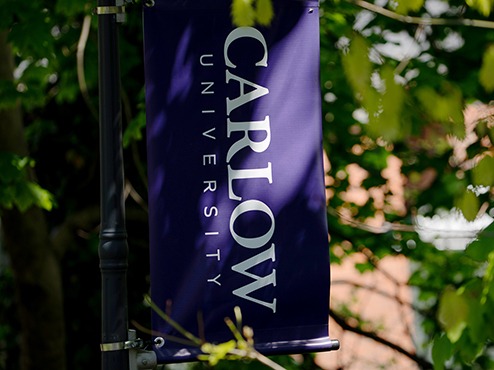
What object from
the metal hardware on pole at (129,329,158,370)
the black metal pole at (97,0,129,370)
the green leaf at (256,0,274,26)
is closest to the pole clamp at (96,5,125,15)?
the black metal pole at (97,0,129,370)

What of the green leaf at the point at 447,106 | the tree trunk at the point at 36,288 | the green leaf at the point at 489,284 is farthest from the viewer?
the tree trunk at the point at 36,288

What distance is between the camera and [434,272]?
991 centimetres

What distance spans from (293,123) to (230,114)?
1.04 ft

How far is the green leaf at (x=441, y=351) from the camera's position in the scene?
290 centimetres

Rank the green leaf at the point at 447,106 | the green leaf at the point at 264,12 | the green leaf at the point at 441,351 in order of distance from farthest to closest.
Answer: the green leaf at the point at 441,351 → the green leaf at the point at 264,12 → the green leaf at the point at 447,106

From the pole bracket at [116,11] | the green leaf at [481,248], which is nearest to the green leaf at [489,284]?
the green leaf at [481,248]

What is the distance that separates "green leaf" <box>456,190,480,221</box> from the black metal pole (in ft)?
6.72

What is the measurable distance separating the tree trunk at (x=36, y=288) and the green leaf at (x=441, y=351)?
19.8 feet

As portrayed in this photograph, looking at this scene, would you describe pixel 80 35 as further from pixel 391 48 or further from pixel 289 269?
pixel 289 269

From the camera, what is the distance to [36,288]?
872 cm

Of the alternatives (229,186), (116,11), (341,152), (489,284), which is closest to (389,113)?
(489,284)

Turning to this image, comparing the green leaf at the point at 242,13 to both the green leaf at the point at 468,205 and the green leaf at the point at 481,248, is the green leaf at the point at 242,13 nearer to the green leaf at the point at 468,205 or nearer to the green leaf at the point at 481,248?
the green leaf at the point at 468,205

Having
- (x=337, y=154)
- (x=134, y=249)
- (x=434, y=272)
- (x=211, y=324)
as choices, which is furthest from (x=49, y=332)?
(x=211, y=324)

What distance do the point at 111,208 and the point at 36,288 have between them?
15.5ft
